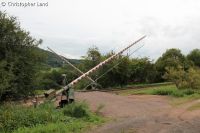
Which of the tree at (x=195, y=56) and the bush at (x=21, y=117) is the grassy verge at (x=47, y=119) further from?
the tree at (x=195, y=56)

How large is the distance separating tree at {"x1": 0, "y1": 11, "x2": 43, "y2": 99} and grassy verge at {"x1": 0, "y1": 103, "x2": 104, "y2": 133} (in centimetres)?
229

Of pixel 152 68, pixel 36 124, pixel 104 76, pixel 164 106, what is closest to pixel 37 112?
pixel 36 124

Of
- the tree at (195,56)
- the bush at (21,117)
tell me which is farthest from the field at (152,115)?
the tree at (195,56)

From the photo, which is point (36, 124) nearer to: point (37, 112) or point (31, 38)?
point (37, 112)

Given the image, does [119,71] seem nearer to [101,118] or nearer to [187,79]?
[187,79]

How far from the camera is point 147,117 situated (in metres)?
17.1

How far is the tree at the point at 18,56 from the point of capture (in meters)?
18.1

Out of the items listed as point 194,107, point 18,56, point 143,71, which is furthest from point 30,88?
point 143,71

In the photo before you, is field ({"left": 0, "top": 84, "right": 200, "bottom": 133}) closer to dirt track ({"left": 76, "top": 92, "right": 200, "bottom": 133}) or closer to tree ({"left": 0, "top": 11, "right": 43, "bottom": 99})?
dirt track ({"left": 76, "top": 92, "right": 200, "bottom": 133})

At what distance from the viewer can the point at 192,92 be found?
88.3ft

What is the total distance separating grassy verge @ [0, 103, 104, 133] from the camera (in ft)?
45.1

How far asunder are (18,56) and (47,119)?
449cm

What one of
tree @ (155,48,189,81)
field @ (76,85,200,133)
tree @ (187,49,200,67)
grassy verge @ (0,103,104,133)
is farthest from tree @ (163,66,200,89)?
tree @ (187,49,200,67)

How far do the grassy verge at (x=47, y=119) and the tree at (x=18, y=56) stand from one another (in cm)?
229
